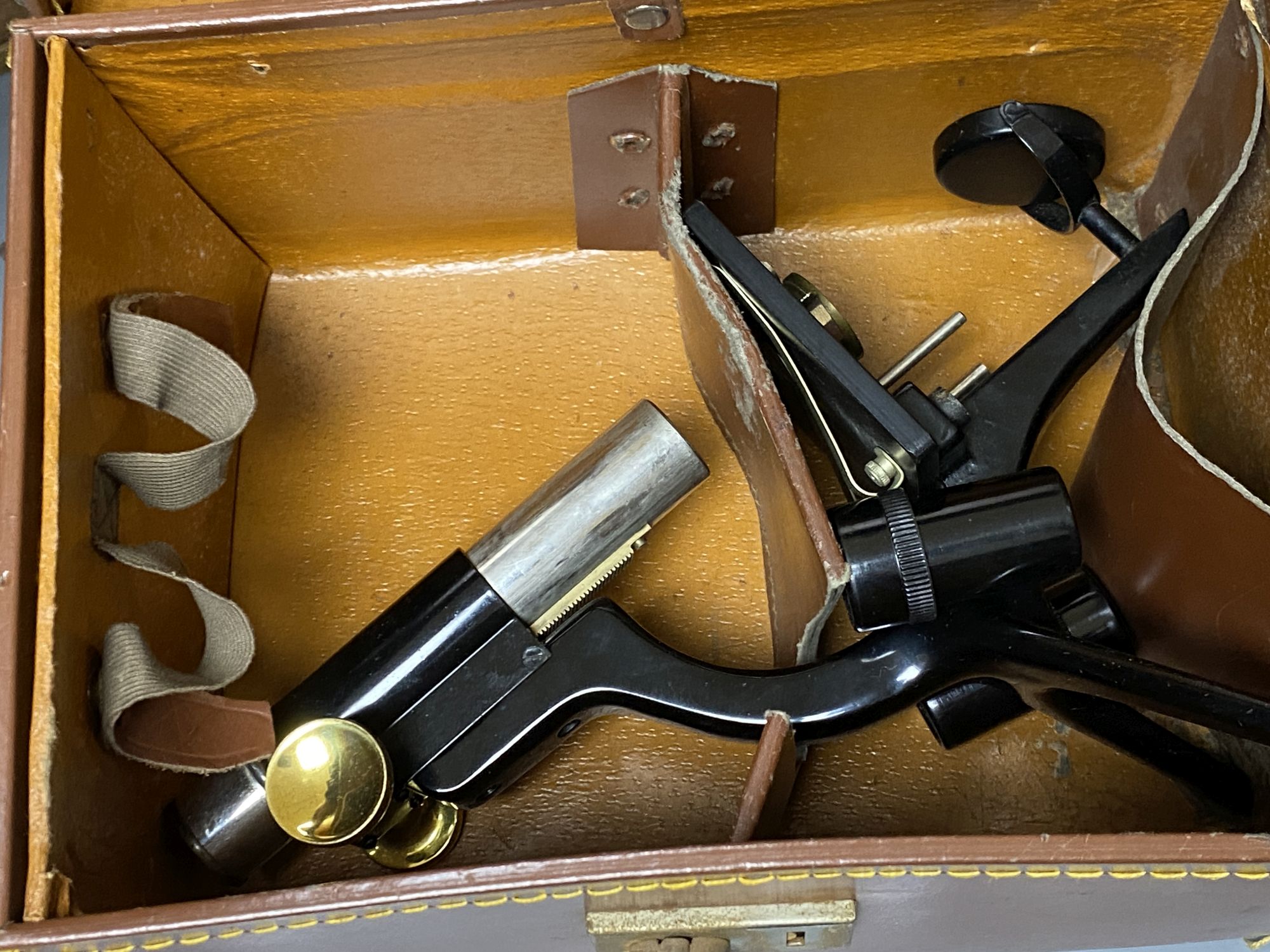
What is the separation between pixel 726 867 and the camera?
53cm

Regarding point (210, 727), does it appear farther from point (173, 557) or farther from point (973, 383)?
point (973, 383)

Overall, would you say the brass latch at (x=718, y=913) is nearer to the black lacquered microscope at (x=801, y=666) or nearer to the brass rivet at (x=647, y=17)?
the black lacquered microscope at (x=801, y=666)

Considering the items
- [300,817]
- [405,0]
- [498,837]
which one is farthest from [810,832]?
[405,0]

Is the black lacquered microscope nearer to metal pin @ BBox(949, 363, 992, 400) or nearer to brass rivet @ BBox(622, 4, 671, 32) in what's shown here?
metal pin @ BBox(949, 363, 992, 400)

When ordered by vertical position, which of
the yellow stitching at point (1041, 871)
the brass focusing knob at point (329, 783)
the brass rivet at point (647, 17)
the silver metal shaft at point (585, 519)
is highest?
the brass rivet at point (647, 17)

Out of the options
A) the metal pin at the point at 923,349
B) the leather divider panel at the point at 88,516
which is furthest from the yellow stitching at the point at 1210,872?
the leather divider panel at the point at 88,516

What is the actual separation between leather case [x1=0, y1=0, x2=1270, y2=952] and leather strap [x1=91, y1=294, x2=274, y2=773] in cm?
2

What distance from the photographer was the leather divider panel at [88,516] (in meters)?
0.57

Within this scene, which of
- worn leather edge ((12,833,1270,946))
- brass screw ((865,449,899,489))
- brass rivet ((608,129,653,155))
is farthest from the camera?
brass rivet ((608,129,653,155))

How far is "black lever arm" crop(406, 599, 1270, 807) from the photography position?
0.60 meters

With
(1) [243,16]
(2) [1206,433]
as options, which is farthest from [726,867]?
(1) [243,16]

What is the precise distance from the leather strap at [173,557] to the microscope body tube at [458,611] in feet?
0.14

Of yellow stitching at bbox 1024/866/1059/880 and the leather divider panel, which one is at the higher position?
the leather divider panel

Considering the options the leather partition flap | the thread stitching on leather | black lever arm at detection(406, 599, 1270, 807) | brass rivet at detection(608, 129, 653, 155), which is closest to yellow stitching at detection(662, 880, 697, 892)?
the thread stitching on leather
